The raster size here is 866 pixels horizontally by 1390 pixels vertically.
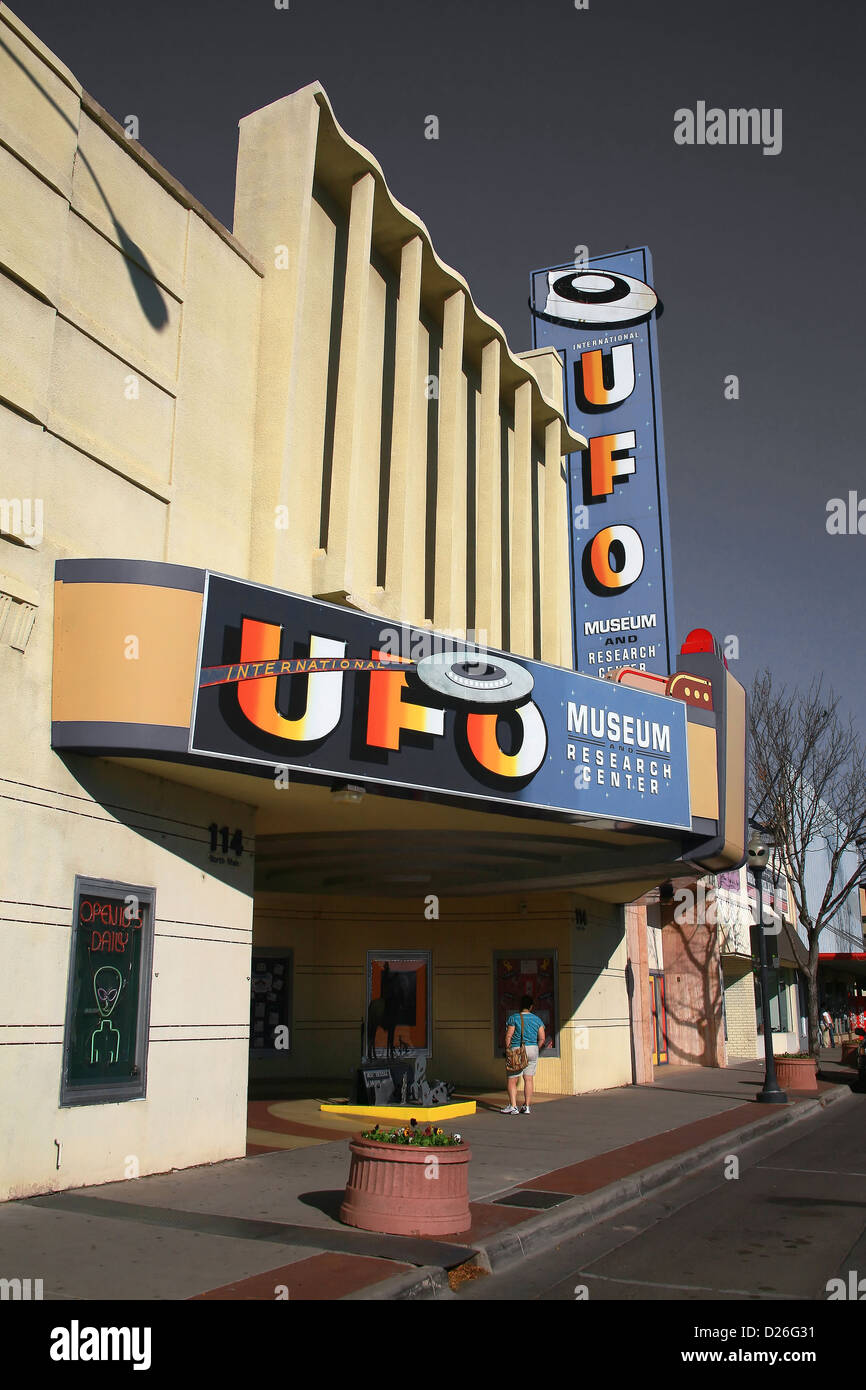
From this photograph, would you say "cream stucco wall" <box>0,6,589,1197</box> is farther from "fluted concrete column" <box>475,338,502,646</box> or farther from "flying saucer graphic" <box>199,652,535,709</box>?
"flying saucer graphic" <box>199,652,535,709</box>

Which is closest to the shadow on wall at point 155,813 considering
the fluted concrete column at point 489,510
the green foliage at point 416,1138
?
the green foliage at point 416,1138

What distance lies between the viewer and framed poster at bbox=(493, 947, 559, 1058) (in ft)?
71.4

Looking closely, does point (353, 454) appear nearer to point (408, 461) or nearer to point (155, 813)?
point (408, 461)

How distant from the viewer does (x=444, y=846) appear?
1688 cm

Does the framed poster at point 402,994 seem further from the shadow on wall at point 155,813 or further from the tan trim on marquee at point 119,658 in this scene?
the tan trim on marquee at point 119,658

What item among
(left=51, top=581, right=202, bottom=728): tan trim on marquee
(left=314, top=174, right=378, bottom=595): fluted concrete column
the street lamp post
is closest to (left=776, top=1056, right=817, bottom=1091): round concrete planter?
the street lamp post

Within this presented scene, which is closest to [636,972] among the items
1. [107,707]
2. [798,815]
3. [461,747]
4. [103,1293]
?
[798,815]

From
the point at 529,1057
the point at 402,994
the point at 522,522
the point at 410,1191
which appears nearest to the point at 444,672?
the point at 410,1191

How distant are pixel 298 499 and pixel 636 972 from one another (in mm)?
16452

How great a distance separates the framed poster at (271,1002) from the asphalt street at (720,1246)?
1105 cm

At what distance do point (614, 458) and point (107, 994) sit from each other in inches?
620
